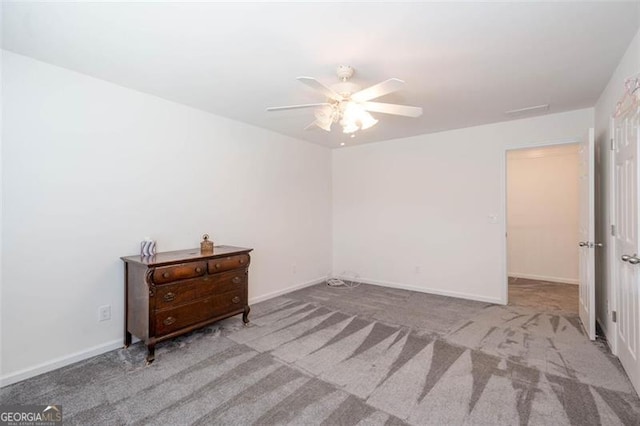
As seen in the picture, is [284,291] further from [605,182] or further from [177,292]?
[605,182]

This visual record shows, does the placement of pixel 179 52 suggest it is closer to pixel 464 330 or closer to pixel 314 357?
pixel 314 357

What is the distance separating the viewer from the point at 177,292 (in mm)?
2664

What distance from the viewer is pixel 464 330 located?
3.13 m

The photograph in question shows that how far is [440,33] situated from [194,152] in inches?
106

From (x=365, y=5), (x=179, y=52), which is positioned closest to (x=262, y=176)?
(x=179, y=52)

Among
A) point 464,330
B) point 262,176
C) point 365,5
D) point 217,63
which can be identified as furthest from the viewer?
point 262,176

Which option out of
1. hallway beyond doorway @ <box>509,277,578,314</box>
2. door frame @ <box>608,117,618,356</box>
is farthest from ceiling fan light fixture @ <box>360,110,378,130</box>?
hallway beyond doorway @ <box>509,277,578,314</box>

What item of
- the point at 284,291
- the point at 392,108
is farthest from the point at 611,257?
the point at 284,291

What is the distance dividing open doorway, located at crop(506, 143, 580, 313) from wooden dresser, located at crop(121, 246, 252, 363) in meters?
4.38

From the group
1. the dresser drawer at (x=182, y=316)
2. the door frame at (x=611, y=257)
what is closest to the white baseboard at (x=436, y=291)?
the door frame at (x=611, y=257)

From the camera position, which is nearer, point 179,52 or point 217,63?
point 179,52

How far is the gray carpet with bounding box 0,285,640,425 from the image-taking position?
1.86 m

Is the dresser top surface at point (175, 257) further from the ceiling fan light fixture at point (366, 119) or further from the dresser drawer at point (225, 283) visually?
the ceiling fan light fixture at point (366, 119)

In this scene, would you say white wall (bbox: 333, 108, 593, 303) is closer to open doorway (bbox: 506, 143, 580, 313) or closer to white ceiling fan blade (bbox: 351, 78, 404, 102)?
open doorway (bbox: 506, 143, 580, 313)
